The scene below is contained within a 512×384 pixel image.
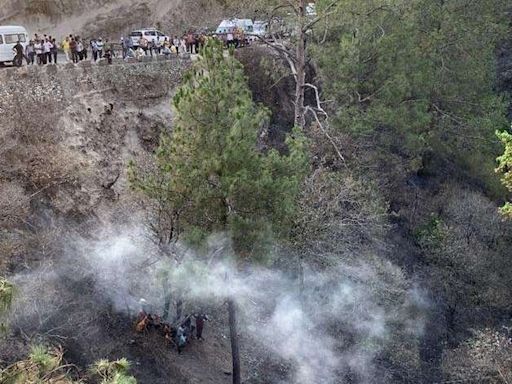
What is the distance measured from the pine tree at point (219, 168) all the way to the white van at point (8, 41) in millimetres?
12101

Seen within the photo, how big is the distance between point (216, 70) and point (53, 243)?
724cm

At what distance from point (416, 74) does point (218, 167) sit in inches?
520

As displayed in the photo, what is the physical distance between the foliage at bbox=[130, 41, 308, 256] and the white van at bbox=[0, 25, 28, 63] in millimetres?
12209

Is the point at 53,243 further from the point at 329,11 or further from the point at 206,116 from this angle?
the point at 329,11

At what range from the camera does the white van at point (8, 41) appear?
77.6ft

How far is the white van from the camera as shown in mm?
23656

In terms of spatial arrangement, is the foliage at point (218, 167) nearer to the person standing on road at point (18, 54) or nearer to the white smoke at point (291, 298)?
the white smoke at point (291, 298)

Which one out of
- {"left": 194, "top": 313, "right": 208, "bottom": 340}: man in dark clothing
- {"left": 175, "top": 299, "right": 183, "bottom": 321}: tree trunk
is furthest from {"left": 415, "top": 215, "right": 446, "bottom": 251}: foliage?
{"left": 175, "top": 299, "right": 183, "bottom": 321}: tree trunk

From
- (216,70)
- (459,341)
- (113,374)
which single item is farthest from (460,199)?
(113,374)

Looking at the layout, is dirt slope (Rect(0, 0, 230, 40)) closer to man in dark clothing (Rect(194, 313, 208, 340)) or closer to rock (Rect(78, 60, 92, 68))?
rock (Rect(78, 60, 92, 68))

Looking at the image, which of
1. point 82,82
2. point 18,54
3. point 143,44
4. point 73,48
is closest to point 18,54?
point 18,54

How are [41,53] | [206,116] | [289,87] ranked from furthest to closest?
[289,87] < [41,53] < [206,116]

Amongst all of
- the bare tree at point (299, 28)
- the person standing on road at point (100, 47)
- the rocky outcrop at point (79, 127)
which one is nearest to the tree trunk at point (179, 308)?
the rocky outcrop at point (79, 127)

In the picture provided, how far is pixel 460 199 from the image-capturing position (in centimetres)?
2623
